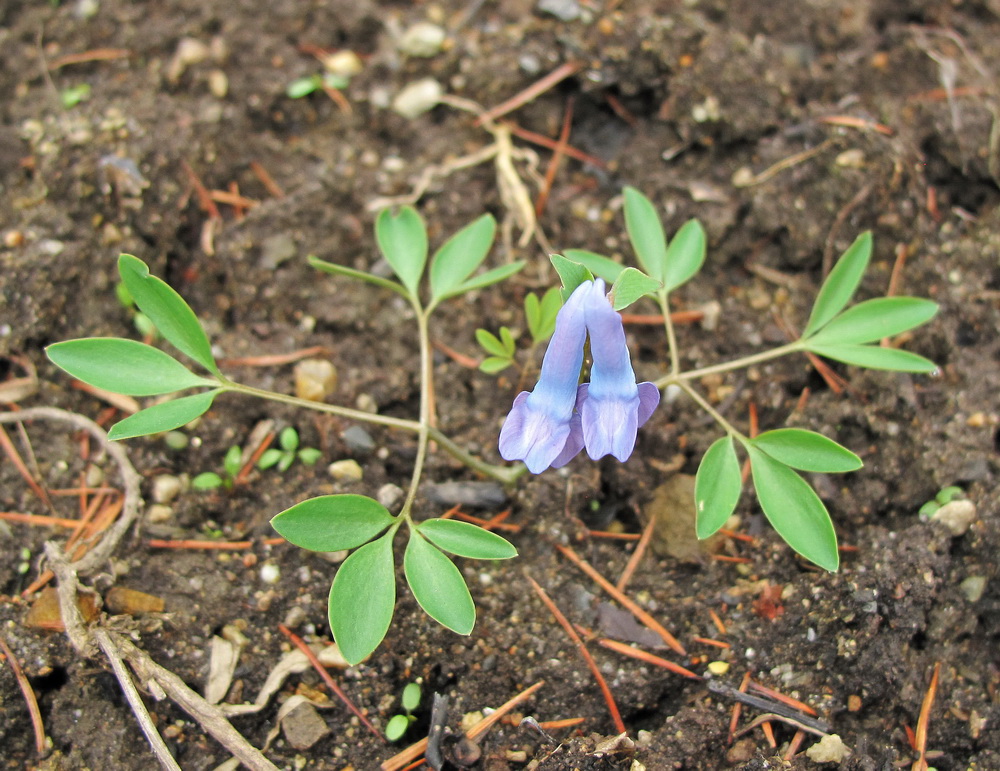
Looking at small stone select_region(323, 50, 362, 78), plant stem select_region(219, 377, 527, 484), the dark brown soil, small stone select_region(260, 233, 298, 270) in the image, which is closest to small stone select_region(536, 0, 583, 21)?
the dark brown soil

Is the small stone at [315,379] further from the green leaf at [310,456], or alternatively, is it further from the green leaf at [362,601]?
the green leaf at [362,601]

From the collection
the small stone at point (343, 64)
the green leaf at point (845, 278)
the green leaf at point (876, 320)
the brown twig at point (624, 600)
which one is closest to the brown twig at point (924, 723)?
the brown twig at point (624, 600)

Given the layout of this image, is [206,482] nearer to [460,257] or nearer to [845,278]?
[460,257]

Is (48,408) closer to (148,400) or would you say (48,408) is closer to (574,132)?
(148,400)

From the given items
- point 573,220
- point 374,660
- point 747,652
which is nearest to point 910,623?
point 747,652

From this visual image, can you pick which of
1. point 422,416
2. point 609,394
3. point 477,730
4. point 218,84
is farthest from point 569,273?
point 218,84

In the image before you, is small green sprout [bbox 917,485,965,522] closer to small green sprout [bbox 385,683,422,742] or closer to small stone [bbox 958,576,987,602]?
small stone [bbox 958,576,987,602]

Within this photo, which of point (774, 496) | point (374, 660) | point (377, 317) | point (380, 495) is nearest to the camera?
point (774, 496)
